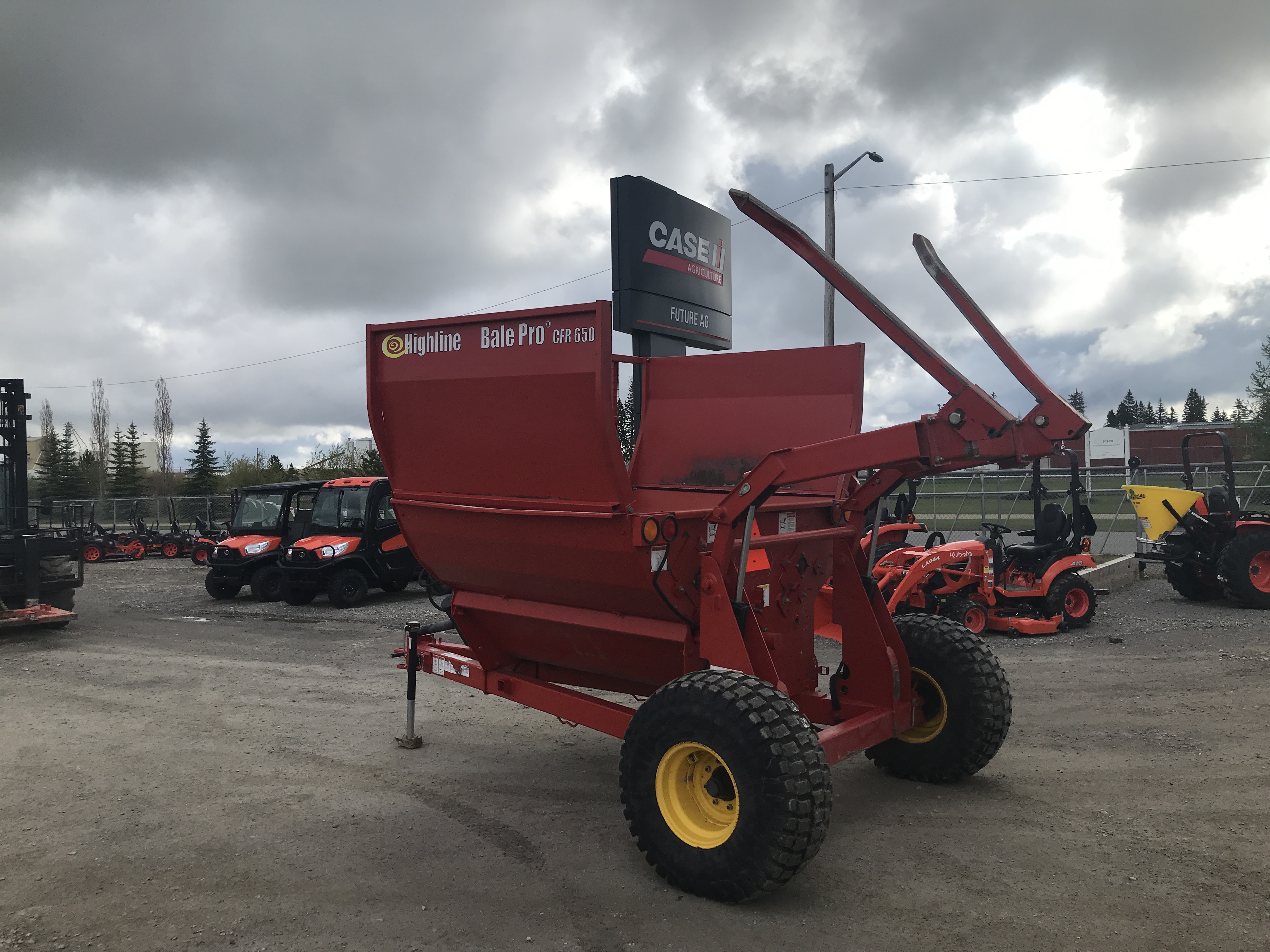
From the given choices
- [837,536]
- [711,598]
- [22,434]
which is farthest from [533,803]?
[22,434]

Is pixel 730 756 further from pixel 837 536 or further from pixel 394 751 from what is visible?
pixel 394 751

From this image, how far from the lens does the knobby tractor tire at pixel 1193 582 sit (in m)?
11.7

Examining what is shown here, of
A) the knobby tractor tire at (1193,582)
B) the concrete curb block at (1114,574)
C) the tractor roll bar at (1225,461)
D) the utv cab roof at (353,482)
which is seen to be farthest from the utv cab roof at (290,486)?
the knobby tractor tire at (1193,582)

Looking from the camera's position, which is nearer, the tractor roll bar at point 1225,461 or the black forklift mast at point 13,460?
the tractor roll bar at point 1225,461

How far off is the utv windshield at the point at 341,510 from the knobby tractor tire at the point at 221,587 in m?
1.79

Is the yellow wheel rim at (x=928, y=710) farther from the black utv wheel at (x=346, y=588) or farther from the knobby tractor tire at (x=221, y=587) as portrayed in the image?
the knobby tractor tire at (x=221, y=587)

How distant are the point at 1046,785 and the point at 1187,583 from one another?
8.69 metres

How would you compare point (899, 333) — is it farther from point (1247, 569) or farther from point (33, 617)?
point (33, 617)

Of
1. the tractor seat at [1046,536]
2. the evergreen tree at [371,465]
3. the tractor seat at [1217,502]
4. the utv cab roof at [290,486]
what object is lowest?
the tractor seat at [1046,536]

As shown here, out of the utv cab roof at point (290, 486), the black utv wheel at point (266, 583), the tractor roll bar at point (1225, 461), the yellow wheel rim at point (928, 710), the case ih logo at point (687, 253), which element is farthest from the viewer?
the utv cab roof at point (290, 486)

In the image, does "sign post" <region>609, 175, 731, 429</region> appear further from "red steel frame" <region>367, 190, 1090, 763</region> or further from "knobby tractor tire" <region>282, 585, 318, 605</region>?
"knobby tractor tire" <region>282, 585, 318, 605</region>

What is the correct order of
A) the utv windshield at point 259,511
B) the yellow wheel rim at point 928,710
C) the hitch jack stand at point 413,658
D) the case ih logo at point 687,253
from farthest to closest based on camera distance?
the utv windshield at point 259,511 → the case ih logo at point 687,253 → the hitch jack stand at point 413,658 → the yellow wheel rim at point 928,710

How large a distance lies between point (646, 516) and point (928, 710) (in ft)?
7.33

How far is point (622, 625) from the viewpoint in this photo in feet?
14.4
